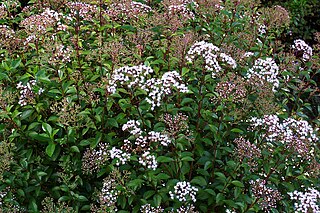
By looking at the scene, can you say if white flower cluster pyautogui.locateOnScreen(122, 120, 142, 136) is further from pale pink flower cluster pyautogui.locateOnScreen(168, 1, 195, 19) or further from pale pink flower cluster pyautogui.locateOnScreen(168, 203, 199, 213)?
pale pink flower cluster pyautogui.locateOnScreen(168, 1, 195, 19)

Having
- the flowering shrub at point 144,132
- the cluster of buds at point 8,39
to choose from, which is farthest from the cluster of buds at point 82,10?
the cluster of buds at point 8,39

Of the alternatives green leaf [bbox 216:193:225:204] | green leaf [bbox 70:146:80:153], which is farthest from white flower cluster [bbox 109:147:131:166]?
green leaf [bbox 216:193:225:204]

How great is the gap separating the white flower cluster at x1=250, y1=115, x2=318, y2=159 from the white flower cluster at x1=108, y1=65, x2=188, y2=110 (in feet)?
1.98

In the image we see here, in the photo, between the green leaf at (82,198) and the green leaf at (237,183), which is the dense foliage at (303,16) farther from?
the green leaf at (82,198)

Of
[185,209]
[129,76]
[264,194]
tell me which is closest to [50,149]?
[129,76]

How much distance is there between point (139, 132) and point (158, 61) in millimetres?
742

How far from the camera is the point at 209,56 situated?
3.05 meters

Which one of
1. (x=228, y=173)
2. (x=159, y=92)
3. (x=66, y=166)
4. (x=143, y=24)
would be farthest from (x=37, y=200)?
(x=143, y=24)

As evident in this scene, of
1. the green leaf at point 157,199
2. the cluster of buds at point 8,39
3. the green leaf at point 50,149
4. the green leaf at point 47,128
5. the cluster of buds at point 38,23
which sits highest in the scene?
the cluster of buds at point 38,23

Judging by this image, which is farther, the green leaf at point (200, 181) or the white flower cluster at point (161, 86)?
the green leaf at point (200, 181)

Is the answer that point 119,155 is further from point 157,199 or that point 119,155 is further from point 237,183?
point 237,183

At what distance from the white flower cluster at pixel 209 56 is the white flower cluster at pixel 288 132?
17.9 inches

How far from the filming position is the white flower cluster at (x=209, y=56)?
304 cm

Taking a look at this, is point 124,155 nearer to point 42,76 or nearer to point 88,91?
point 88,91
